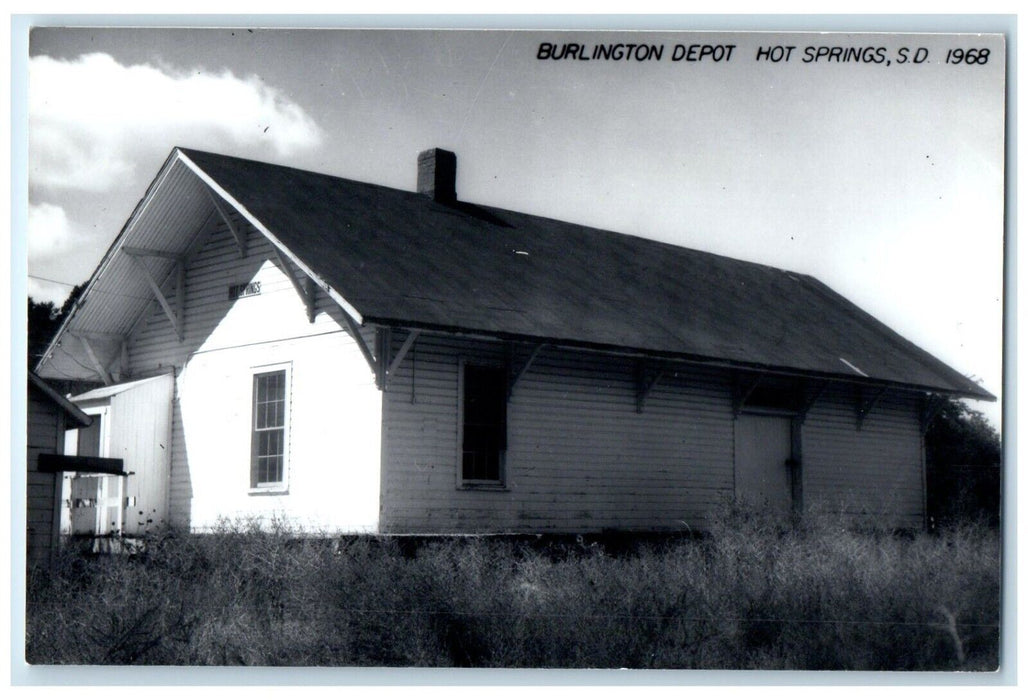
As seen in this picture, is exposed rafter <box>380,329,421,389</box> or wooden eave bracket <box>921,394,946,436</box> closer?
exposed rafter <box>380,329,421,389</box>

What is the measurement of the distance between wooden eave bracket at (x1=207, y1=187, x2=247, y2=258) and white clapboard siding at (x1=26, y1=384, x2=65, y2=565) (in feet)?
10.9

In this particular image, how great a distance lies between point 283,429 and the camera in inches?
594

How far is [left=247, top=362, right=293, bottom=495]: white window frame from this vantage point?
48.3 ft

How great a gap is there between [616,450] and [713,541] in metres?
1.74

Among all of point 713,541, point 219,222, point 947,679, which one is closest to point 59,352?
point 219,222

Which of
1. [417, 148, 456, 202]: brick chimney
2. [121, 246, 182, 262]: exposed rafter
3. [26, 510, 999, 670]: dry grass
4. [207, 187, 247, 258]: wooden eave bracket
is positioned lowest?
[26, 510, 999, 670]: dry grass

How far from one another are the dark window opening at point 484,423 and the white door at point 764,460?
4.15m

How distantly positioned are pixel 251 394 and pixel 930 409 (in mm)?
11124

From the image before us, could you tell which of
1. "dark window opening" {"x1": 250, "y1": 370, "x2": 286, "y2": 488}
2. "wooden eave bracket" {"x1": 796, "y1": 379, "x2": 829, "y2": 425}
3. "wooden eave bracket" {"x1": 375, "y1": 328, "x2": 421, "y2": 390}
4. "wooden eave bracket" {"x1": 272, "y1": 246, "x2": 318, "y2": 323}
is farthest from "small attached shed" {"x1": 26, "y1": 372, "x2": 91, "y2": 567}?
"wooden eave bracket" {"x1": 796, "y1": 379, "x2": 829, "y2": 425}

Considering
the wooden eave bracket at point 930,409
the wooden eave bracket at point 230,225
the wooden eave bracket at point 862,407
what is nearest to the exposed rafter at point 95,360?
the wooden eave bracket at point 230,225

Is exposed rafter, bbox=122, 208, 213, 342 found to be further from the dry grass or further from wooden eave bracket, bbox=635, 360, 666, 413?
wooden eave bracket, bbox=635, 360, 666, 413

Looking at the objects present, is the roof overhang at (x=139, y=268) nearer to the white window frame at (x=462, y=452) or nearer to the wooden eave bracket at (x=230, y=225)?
the wooden eave bracket at (x=230, y=225)

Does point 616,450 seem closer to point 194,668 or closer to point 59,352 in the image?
point 194,668

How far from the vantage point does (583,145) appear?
43.2ft
